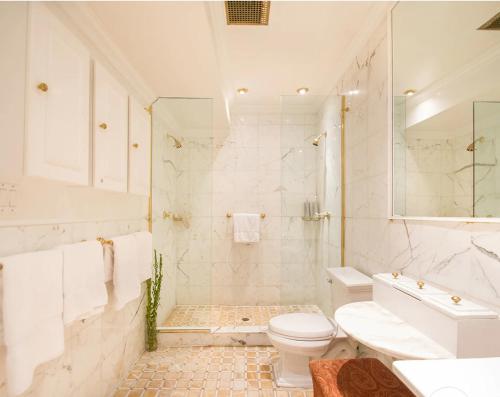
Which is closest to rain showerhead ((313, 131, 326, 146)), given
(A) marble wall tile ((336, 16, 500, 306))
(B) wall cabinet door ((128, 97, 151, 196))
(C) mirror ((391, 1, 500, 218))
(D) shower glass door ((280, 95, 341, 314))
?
(D) shower glass door ((280, 95, 341, 314))

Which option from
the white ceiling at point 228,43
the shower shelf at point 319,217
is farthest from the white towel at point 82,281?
the shower shelf at point 319,217

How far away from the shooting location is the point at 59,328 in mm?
1087

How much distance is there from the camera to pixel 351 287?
5.94 ft

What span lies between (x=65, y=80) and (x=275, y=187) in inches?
101

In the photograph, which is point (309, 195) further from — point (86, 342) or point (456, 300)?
point (86, 342)

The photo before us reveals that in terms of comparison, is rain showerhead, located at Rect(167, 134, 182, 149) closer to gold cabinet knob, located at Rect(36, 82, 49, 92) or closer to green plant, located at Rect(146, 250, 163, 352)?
green plant, located at Rect(146, 250, 163, 352)

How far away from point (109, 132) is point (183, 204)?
144 centimetres

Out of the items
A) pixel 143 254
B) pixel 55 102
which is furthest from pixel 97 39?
pixel 143 254

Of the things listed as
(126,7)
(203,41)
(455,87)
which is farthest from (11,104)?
(455,87)

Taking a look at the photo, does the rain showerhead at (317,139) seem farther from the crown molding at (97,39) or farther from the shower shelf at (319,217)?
the crown molding at (97,39)

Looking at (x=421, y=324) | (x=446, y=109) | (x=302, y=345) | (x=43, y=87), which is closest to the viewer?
(x=43, y=87)

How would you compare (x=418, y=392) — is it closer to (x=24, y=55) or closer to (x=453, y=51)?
(x=453, y=51)

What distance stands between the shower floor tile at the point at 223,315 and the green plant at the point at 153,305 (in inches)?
7.4

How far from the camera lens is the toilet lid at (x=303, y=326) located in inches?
73.2
